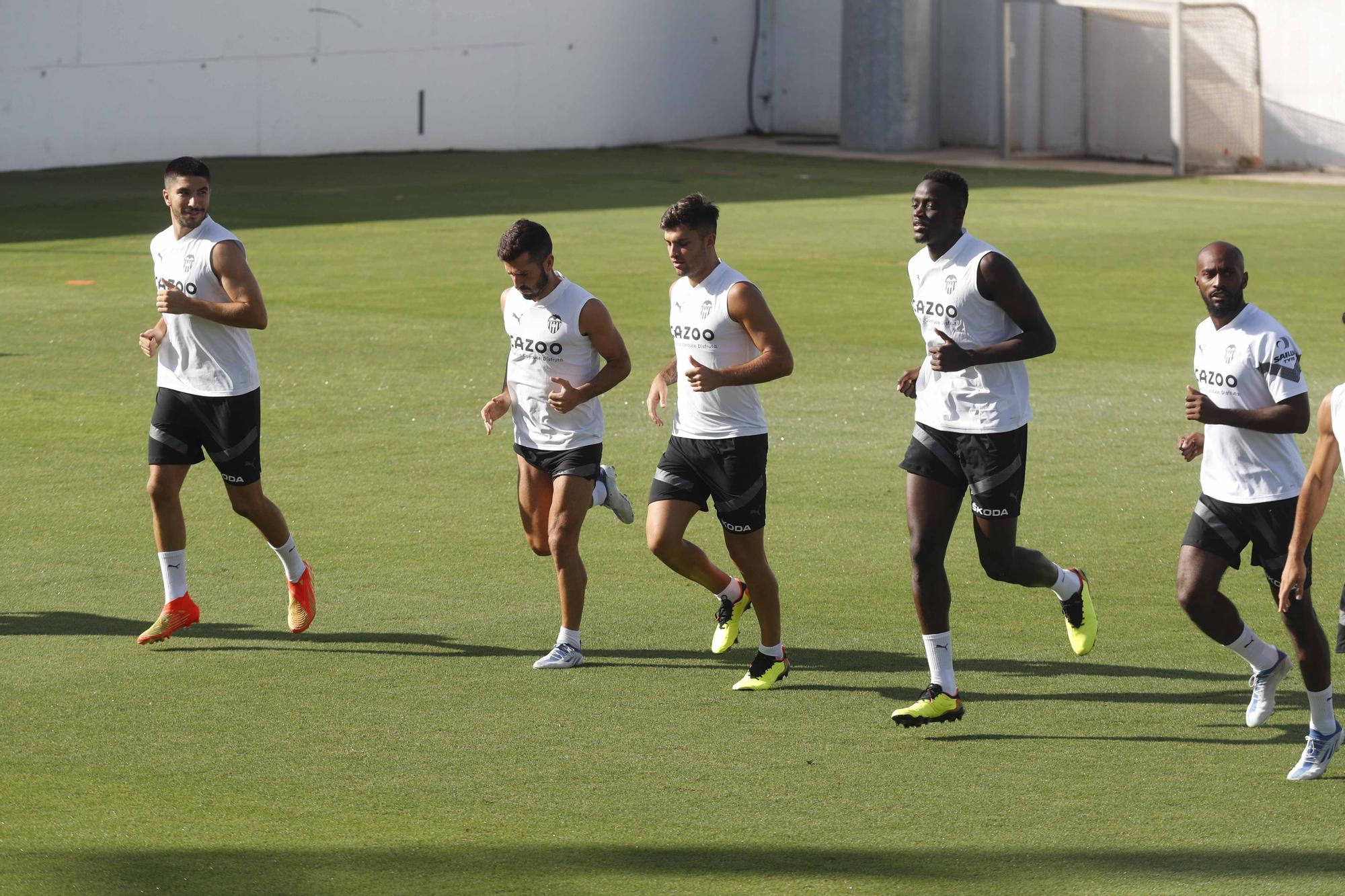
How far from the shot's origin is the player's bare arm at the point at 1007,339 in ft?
22.1

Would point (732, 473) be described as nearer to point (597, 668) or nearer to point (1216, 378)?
point (597, 668)

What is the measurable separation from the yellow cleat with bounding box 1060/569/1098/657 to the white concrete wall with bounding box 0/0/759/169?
28.9 metres

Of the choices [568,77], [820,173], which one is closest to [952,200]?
[820,173]

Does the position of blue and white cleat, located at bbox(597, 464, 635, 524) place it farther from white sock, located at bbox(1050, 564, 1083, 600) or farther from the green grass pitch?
white sock, located at bbox(1050, 564, 1083, 600)

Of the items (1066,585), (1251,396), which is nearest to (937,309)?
(1251,396)

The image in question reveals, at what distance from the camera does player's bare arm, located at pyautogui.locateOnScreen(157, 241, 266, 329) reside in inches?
310

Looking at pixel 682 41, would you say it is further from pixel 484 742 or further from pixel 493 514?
pixel 484 742

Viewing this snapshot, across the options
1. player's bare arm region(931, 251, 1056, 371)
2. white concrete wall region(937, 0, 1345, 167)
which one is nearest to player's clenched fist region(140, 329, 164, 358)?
player's bare arm region(931, 251, 1056, 371)

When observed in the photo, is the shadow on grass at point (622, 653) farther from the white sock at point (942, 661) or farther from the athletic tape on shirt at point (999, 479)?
the athletic tape on shirt at point (999, 479)

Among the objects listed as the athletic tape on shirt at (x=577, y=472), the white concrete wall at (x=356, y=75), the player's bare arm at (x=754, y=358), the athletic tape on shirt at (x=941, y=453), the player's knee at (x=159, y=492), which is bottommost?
the player's knee at (x=159, y=492)

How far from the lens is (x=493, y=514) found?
1038 centimetres

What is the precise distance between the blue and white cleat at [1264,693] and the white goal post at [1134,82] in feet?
99.0

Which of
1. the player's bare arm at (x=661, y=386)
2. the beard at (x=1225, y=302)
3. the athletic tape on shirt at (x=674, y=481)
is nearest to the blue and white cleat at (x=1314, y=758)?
the beard at (x=1225, y=302)

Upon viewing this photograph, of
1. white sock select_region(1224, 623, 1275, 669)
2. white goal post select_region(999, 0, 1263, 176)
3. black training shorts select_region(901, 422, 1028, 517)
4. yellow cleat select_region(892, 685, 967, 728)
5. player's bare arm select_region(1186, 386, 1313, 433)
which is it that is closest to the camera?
player's bare arm select_region(1186, 386, 1313, 433)
